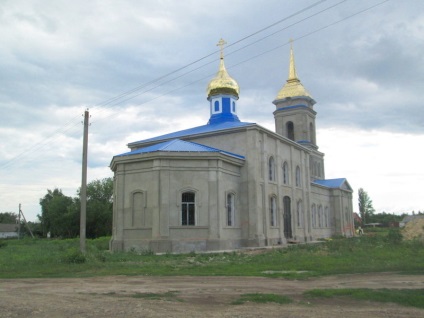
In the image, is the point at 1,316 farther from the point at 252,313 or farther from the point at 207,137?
the point at 207,137

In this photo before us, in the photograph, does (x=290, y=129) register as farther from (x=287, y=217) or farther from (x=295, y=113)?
(x=287, y=217)

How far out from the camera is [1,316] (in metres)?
7.68

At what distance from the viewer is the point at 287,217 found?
33812 mm

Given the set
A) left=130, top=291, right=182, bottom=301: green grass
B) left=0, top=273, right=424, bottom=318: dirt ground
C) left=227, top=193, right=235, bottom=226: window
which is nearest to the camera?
left=0, top=273, right=424, bottom=318: dirt ground

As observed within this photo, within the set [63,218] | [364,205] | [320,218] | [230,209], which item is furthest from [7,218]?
[230,209]

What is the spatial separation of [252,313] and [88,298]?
3800 millimetres

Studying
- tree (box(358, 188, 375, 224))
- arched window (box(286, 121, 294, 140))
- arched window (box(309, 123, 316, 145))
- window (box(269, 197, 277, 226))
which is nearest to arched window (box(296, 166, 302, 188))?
window (box(269, 197, 277, 226))

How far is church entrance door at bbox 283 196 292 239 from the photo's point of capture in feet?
109

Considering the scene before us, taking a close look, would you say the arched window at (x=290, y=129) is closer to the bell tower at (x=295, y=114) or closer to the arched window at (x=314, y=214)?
the bell tower at (x=295, y=114)

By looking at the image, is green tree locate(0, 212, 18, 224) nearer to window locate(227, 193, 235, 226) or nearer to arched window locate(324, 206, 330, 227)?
arched window locate(324, 206, 330, 227)

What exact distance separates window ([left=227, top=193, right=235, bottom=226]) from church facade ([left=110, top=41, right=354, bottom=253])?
0.21 feet

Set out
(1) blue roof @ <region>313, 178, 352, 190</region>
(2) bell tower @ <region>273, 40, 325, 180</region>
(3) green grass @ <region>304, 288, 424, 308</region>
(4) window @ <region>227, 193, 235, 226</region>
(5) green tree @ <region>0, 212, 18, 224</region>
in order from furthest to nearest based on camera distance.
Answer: (5) green tree @ <region>0, 212, 18, 224</region>, (1) blue roof @ <region>313, 178, 352, 190</region>, (2) bell tower @ <region>273, 40, 325, 180</region>, (4) window @ <region>227, 193, 235, 226</region>, (3) green grass @ <region>304, 288, 424, 308</region>

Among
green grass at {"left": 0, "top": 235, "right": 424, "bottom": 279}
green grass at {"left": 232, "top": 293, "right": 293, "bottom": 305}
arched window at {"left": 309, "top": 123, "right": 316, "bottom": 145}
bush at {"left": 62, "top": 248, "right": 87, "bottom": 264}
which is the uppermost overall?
arched window at {"left": 309, "top": 123, "right": 316, "bottom": 145}

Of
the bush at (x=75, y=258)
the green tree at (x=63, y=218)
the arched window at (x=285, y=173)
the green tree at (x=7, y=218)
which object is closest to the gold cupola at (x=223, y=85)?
the arched window at (x=285, y=173)
